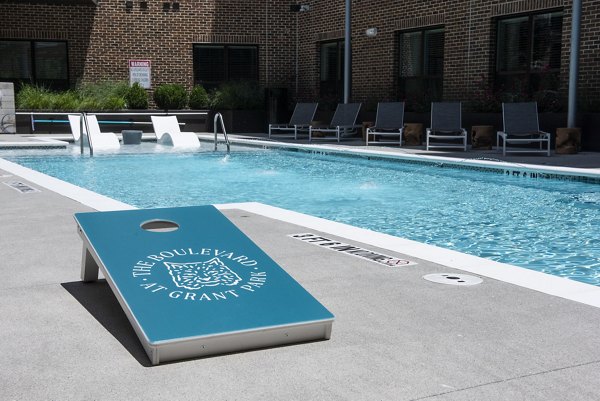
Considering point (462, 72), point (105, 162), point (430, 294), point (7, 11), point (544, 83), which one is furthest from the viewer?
point (7, 11)

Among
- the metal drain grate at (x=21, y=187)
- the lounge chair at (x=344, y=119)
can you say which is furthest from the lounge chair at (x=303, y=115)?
the metal drain grate at (x=21, y=187)

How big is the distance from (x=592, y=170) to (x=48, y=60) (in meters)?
15.0

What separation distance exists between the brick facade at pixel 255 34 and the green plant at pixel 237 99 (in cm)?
153

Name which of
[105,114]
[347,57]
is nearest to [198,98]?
[105,114]

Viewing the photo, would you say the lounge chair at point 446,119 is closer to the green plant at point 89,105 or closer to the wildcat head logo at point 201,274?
the green plant at point 89,105

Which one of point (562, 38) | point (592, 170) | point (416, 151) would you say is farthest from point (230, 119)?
point (592, 170)

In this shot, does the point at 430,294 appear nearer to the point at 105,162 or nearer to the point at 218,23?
the point at 105,162

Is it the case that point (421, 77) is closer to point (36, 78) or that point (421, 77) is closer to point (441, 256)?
point (36, 78)

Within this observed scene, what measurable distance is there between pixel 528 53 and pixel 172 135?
7268mm

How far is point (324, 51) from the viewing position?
19781 mm

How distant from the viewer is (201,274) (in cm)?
309

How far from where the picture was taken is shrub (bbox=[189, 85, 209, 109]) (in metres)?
19.1

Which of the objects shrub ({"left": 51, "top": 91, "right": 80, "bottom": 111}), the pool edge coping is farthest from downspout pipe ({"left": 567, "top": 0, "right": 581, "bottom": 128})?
shrub ({"left": 51, "top": 91, "right": 80, "bottom": 111})

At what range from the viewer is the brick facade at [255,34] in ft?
51.3
